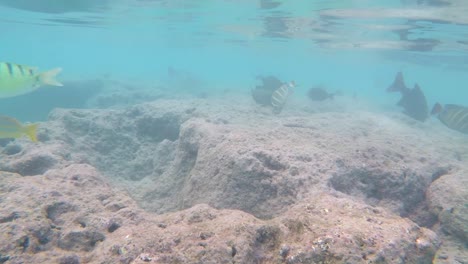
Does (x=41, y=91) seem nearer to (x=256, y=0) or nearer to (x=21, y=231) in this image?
(x=256, y=0)

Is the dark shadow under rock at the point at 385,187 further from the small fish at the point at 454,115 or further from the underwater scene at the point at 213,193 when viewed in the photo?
the small fish at the point at 454,115

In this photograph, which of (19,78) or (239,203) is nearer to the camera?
(239,203)

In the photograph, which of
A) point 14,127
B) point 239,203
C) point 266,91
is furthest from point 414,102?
point 14,127

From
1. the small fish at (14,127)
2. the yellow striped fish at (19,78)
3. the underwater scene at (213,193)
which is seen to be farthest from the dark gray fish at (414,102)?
the small fish at (14,127)

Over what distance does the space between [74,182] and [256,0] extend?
17840 millimetres

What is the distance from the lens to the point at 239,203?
4047 mm

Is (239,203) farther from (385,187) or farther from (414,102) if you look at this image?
(414,102)

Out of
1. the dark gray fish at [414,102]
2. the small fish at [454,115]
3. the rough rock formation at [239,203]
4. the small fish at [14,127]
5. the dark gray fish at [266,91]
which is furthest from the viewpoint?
the dark gray fish at [266,91]

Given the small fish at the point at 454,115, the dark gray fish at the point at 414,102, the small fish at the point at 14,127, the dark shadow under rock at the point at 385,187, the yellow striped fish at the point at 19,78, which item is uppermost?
the yellow striped fish at the point at 19,78

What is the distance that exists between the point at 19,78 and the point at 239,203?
4.72 metres

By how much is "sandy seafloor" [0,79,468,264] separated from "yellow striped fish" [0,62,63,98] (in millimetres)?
1170

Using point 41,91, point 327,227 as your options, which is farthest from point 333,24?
point 327,227

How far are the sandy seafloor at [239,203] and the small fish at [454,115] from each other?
270 inches

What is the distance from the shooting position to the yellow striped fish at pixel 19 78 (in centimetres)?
559
